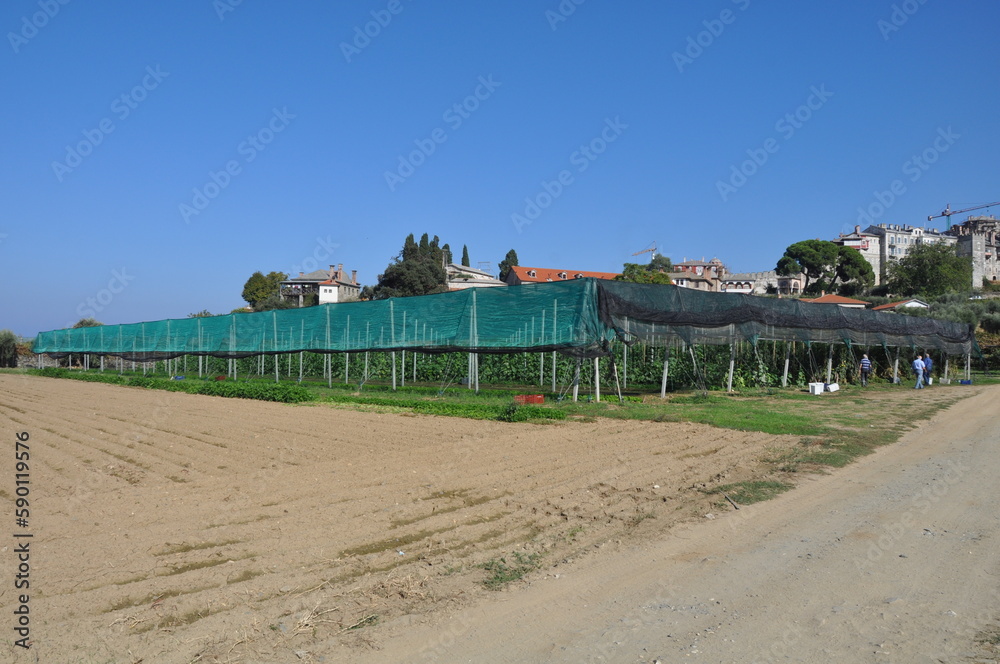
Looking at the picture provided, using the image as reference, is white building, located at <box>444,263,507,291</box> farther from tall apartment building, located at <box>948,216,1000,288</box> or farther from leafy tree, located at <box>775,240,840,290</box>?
tall apartment building, located at <box>948,216,1000,288</box>

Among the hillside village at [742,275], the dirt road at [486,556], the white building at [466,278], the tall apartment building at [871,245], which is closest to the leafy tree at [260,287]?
the hillside village at [742,275]

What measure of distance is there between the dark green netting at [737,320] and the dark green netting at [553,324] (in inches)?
1.5

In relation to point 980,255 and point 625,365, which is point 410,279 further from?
point 980,255

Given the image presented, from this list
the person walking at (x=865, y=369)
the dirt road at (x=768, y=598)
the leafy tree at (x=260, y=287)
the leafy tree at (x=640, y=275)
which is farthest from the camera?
the leafy tree at (x=260, y=287)

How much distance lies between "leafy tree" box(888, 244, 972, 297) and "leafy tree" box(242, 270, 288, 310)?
82412 millimetres

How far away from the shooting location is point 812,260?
98500 mm

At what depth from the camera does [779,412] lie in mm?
15703

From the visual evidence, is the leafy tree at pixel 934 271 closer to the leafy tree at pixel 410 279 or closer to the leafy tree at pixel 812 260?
the leafy tree at pixel 812 260

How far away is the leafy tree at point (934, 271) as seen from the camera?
2972 inches

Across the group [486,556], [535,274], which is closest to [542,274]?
[535,274]

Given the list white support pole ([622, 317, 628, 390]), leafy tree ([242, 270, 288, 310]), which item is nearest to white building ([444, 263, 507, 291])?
leafy tree ([242, 270, 288, 310])

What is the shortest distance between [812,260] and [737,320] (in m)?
86.9

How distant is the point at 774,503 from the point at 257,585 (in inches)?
209

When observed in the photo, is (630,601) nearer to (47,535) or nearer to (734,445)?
(47,535)
